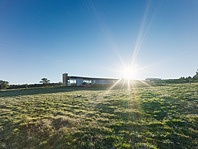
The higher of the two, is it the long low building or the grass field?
the long low building

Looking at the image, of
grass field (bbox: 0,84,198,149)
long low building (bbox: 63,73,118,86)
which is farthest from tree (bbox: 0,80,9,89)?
grass field (bbox: 0,84,198,149)

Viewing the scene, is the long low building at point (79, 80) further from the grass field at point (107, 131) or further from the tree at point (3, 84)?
the grass field at point (107, 131)

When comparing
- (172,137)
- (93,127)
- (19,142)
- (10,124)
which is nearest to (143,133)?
(172,137)

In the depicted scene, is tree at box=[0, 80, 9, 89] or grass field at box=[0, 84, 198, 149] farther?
tree at box=[0, 80, 9, 89]

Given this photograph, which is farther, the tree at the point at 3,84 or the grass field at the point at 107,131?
the tree at the point at 3,84

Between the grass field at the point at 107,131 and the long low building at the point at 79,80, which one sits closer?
the grass field at the point at 107,131

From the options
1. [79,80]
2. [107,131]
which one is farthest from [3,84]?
[107,131]

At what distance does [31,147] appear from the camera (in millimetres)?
5363

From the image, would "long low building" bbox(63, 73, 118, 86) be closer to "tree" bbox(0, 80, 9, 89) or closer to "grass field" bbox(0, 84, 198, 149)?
"tree" bbox(0, 80, 9, 89)

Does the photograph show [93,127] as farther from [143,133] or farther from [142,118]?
A: [142,118]

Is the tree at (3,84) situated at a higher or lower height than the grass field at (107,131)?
higher

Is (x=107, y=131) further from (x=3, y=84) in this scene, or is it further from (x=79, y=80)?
(x=3, y=84)

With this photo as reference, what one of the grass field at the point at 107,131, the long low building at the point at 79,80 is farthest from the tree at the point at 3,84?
the grass field at the point at 107,131

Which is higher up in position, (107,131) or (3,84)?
(3,84)
